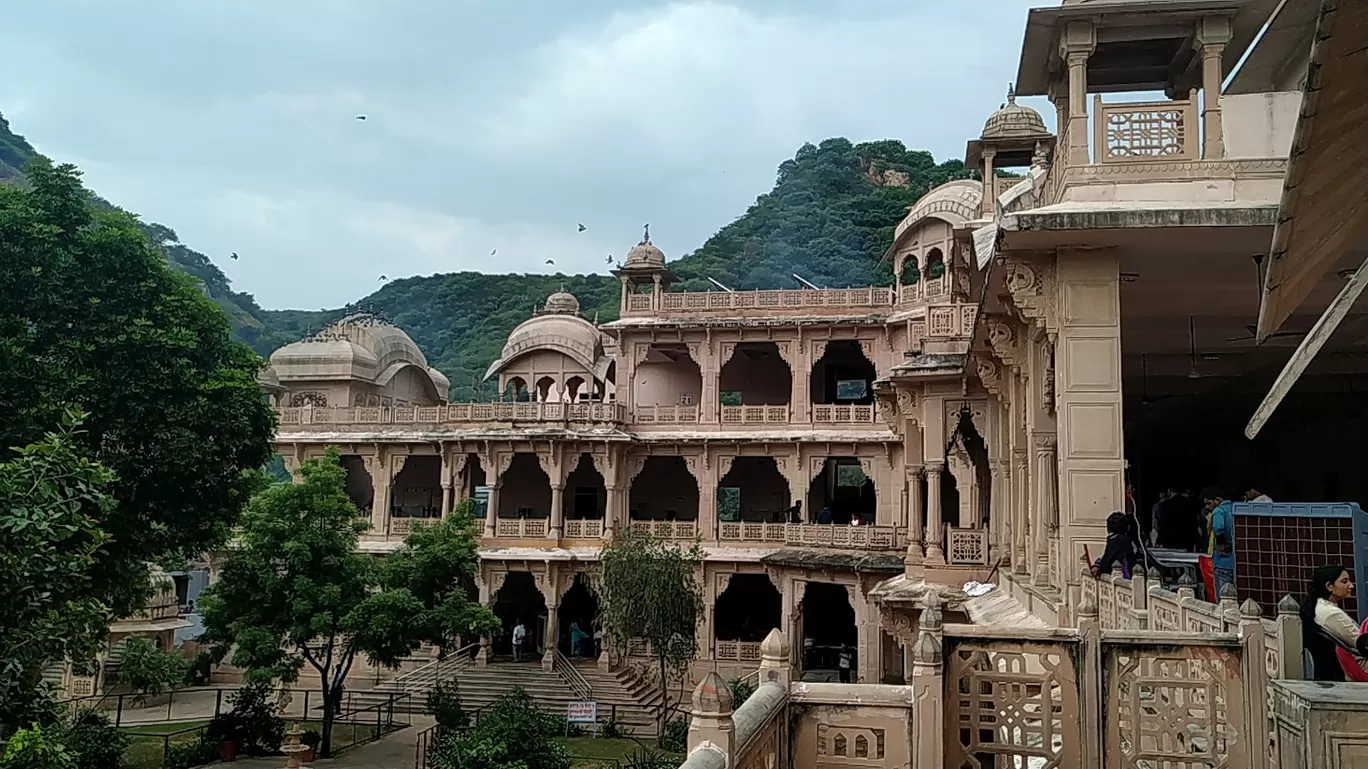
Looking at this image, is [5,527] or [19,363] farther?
[19,363]

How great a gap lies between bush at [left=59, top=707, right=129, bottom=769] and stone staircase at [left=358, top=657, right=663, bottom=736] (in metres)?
6.77

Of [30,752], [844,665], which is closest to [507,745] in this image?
[30,752]

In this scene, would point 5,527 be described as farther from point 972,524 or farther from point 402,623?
point 972,524

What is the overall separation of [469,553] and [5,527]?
42.2 ft

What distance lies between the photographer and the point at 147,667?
22172mm

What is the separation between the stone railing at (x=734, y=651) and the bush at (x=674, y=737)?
4959mm

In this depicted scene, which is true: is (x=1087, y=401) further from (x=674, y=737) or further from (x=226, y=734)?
(x=226, y=734)

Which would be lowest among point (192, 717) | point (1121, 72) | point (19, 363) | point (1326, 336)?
point (192, 717)

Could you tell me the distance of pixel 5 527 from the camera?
889cm

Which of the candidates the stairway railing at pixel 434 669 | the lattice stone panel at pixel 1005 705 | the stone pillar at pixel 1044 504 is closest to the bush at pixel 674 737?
the stairway railing at pixel 434 669

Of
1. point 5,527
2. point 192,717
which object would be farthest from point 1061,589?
point 192,717

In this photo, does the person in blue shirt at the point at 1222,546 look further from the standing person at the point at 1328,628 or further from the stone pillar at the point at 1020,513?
the stone pillar at the point at 1020,513

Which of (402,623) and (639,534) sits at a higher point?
(639,534)

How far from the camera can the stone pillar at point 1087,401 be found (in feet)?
28.9
